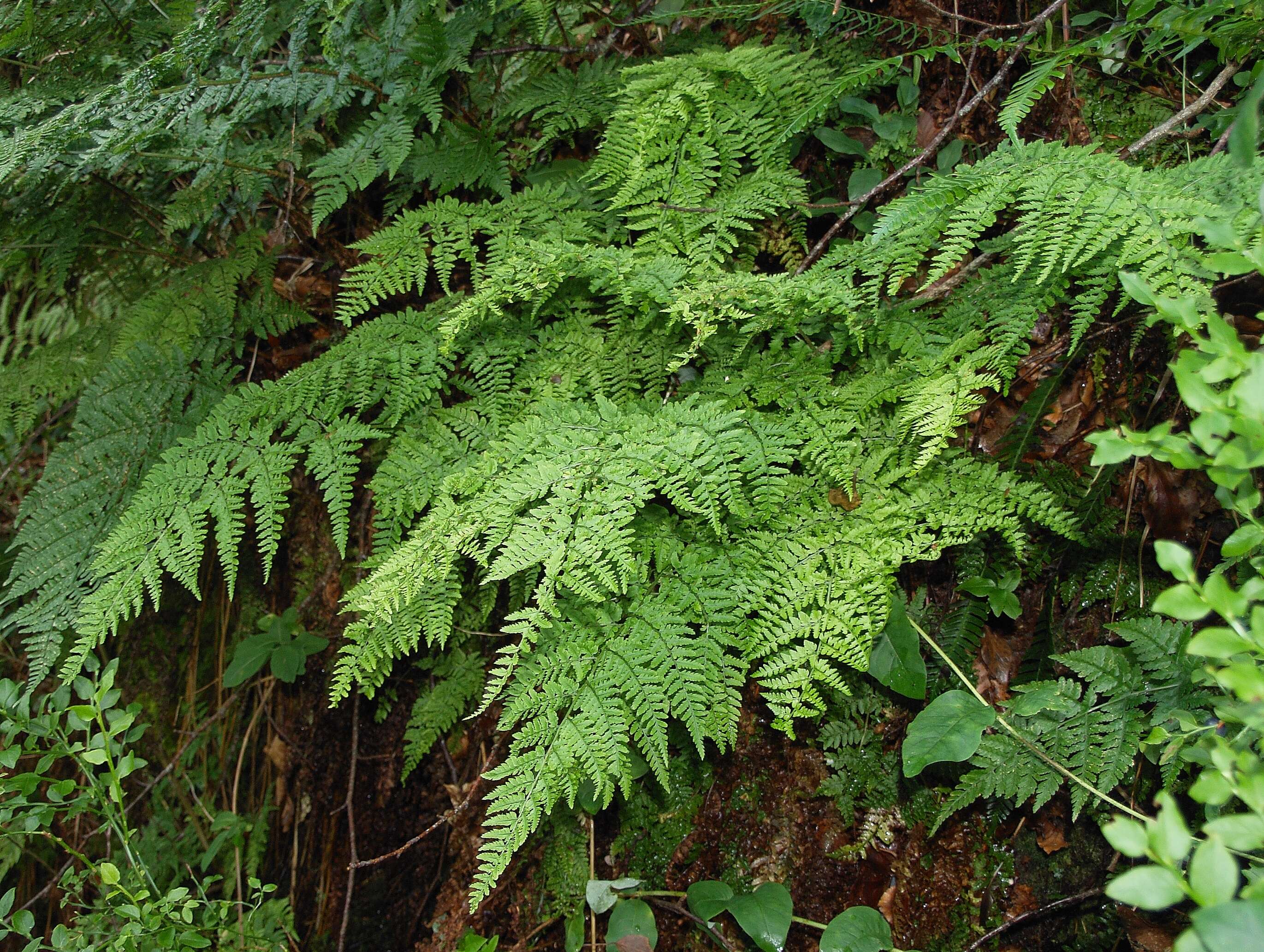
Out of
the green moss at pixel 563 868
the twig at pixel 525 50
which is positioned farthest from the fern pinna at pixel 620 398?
the green moss at pixel 563 868

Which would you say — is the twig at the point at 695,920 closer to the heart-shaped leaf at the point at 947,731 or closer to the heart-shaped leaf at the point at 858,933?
the heart-shaped leaf at the point at 858,933

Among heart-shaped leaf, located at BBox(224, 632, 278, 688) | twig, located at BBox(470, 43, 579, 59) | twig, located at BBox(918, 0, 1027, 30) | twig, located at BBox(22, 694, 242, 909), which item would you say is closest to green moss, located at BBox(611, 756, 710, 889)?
heart-shaped leaf, located at BBox(224, 632, 278, 688)

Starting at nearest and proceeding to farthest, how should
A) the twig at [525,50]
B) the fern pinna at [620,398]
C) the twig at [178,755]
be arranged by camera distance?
the fern pinna at [620,398]
the twig at [525,50]
the twig at [178,755]

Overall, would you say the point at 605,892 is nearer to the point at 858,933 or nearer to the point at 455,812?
the point at 455,812

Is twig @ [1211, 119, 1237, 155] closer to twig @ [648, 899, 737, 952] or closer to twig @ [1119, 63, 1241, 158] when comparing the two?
twig @ [1119, 63, 1241, 158]

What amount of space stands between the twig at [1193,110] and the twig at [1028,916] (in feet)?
6.72

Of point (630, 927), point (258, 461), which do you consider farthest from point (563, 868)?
point (258, 461)

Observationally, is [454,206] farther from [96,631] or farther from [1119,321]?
[1119,321]

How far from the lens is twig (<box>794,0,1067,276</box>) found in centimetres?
236

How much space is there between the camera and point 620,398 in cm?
253

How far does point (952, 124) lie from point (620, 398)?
1.35 m

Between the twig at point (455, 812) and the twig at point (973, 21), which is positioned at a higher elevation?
the twig at point (973, 21)

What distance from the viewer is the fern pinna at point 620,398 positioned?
6.27 feet

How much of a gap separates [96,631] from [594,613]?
1495 millimetres
